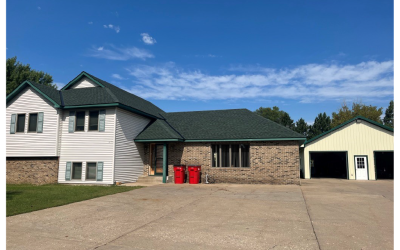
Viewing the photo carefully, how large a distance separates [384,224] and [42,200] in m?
12.0

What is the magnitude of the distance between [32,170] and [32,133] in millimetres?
2494

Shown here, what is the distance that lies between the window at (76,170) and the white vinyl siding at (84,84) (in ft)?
19.4

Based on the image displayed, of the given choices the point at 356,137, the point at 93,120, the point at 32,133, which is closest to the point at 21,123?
the point at 32,133

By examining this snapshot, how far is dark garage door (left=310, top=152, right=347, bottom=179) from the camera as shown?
93.5ft

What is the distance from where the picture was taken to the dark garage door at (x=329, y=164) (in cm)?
2851

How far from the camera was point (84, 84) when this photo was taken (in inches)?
770

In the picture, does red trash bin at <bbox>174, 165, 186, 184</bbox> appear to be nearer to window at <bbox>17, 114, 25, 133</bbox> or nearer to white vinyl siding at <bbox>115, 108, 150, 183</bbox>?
white vinyl siding at <bbox>115, 108, 150, 183</bbox>

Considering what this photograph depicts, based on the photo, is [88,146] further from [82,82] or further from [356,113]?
[356,113]

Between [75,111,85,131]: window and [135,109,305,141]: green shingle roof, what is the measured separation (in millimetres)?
3666

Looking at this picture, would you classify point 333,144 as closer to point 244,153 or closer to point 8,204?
point 244,153

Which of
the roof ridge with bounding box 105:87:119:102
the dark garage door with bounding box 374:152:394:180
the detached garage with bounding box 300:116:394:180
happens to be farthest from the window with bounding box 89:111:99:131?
the dark garage door with bounding box 374:152:394:180

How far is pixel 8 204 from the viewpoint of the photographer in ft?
32.3

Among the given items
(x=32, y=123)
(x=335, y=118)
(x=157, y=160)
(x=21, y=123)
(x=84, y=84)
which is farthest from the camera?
(x=335, y=118)
